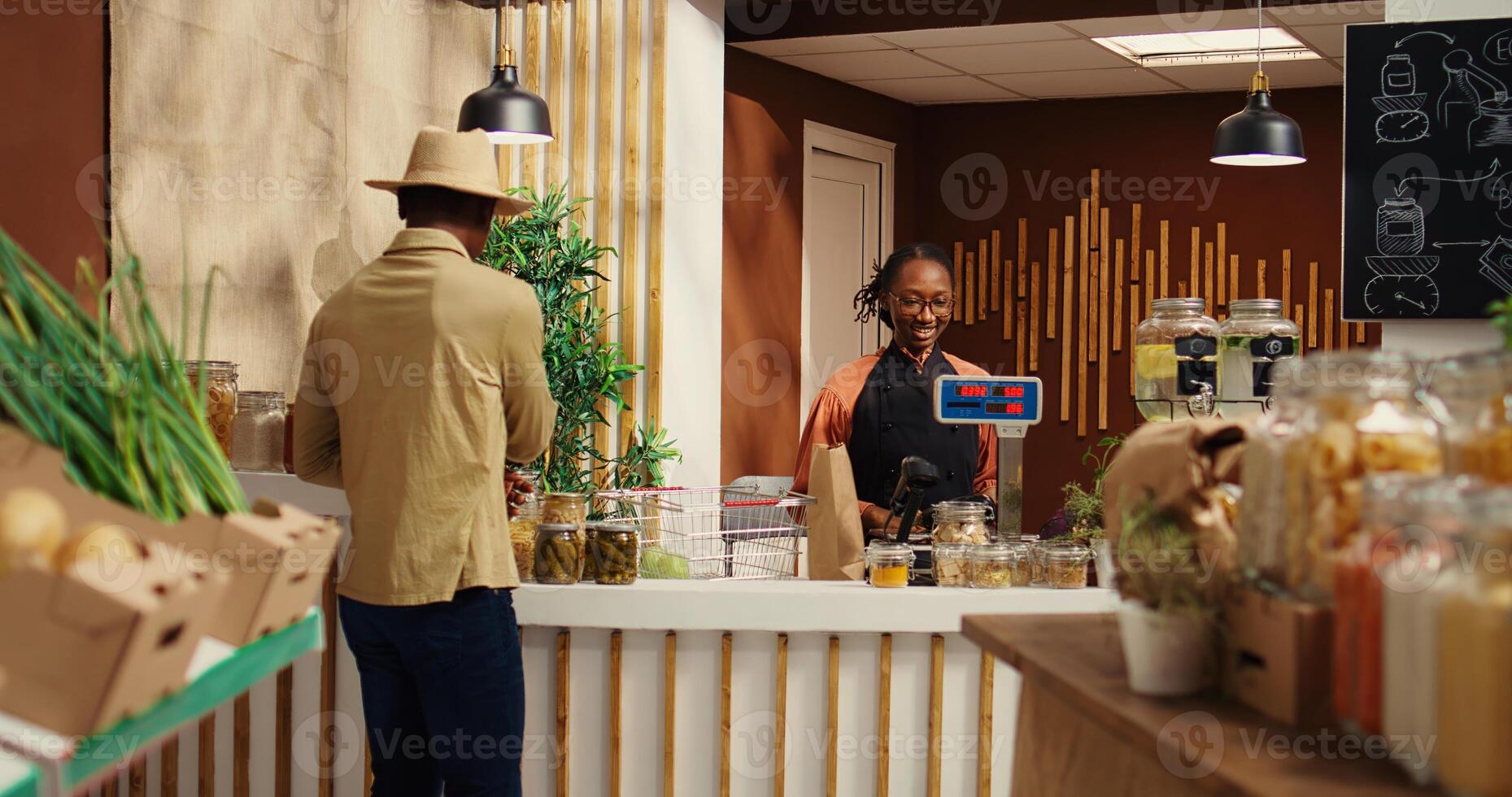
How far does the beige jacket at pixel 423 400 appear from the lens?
2.27m

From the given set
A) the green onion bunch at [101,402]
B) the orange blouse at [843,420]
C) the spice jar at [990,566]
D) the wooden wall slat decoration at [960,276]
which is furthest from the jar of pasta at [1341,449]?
the wooden wall slat decoration at [960,276]

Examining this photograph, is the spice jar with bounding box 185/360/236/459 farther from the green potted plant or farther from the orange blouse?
the orange blouse

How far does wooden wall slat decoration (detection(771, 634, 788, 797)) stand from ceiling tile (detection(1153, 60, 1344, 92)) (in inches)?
180

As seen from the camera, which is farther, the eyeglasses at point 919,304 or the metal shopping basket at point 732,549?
the eyeglasses at point 919,304

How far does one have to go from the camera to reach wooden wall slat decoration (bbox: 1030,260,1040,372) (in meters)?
7.22

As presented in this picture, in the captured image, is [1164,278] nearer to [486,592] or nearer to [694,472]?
[694,472]

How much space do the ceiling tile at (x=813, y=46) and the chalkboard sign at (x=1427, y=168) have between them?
2878mm

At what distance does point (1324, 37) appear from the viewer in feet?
18.8

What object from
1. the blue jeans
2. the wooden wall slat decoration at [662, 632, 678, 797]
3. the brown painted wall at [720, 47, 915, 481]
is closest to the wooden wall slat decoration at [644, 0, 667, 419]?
the brown painted wall at [720, 47, 915, 481]

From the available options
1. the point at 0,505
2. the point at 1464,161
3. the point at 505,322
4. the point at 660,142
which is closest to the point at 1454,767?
the point at 0,505

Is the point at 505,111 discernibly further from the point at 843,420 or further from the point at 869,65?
the point at 869,65

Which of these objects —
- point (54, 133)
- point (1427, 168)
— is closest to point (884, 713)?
point (1427, 168)

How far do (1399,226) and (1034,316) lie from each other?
13.0ft

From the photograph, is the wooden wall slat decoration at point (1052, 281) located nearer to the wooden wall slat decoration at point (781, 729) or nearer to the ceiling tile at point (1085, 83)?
the ceiling tile at point (1085, 83)
